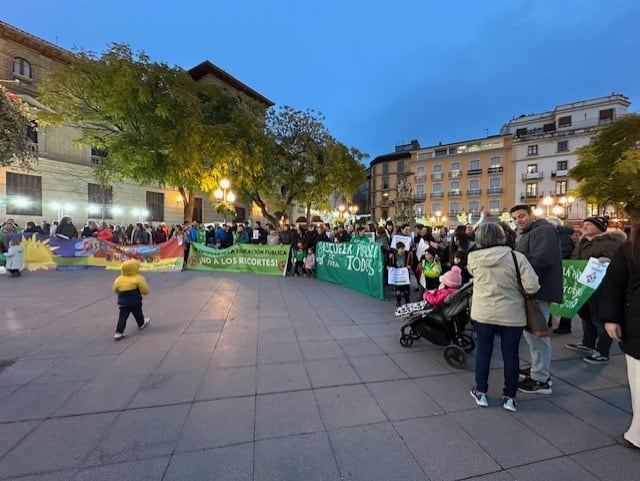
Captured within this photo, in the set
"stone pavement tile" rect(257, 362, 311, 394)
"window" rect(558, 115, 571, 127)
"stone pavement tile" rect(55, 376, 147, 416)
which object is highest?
"window" rect(558, 115, 571, 127)

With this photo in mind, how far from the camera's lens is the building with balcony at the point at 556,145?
4247 centimetres

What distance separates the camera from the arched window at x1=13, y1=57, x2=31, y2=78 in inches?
740

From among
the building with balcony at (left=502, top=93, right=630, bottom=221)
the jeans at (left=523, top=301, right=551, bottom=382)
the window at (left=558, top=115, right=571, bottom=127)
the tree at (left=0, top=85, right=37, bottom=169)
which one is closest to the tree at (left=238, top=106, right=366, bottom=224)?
the tree at (left=0, top=85, right=37, bottom=169)

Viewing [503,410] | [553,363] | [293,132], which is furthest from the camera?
[293,132]

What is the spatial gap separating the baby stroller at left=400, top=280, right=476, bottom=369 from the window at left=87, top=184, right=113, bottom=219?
24.4 meters

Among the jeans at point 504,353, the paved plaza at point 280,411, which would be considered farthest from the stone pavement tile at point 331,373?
the jeans at point 504,353

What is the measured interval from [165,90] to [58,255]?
316 inches

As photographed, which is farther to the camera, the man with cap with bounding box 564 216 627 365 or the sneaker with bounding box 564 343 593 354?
the sneaker with bounding box 564 343 593 354

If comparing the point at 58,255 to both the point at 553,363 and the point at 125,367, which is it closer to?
the point at 125,367

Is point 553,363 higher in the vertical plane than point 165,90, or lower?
lower

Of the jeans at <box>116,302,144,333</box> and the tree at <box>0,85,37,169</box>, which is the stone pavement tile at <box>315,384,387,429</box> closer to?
the jeans at <box>116,302,144,333</box>

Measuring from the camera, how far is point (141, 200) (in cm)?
2423

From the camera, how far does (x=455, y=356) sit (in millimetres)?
3709

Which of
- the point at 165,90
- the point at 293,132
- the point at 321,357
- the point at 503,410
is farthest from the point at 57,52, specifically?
the point at 503,410
